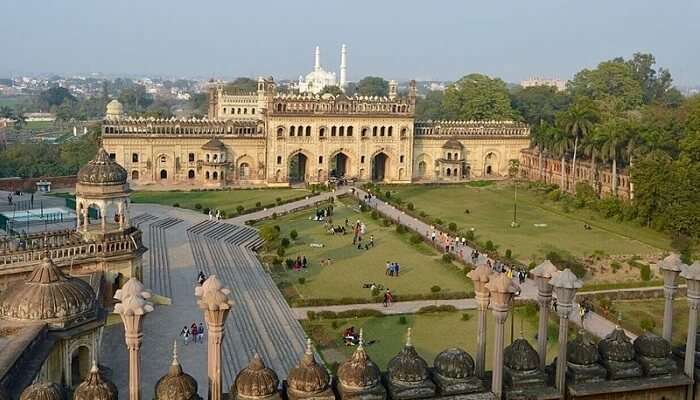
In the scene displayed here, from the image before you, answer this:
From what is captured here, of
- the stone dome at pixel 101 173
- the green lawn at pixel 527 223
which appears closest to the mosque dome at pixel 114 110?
the green lawn at pixel 527 223

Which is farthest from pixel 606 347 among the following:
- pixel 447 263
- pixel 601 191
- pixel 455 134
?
pixel 455 134

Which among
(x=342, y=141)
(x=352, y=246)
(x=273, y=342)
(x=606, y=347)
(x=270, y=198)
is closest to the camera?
(x=606, y=347)

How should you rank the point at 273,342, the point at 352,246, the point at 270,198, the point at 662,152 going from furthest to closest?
1. the point at 270,198
2. the point at 662,152
3. the point at 352,246
4. the point at 273,342

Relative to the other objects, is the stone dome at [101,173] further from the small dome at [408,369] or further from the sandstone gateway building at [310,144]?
the sandstone gateway building at [310,144]

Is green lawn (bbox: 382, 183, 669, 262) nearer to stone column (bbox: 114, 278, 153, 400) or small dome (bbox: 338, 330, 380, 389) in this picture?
small dome (bbox: 338, 330, 380, 389)

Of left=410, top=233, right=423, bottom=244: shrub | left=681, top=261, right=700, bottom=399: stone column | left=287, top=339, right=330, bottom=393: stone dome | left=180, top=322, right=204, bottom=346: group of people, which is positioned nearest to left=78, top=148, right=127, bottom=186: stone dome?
left=180, top=322, right=204, bottom=346: group of people

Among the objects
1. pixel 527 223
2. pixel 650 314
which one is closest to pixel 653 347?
pixel 650 314

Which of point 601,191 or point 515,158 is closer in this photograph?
point 601,191

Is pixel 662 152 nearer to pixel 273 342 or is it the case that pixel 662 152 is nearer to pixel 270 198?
pixel 270 198
